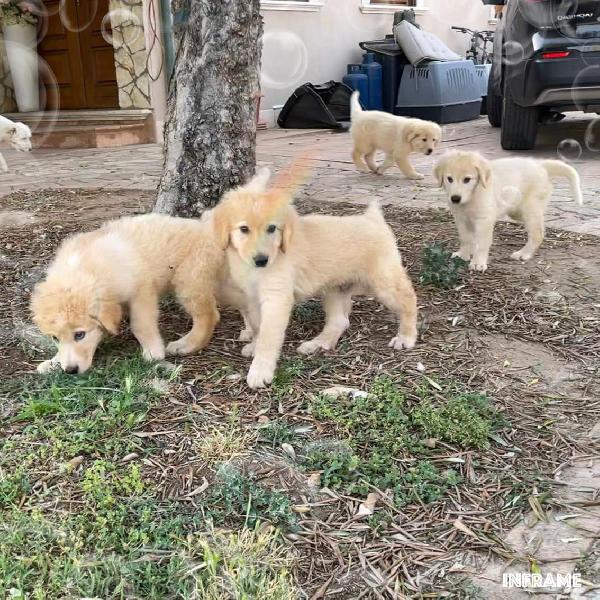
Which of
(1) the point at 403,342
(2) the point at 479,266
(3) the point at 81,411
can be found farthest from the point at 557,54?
→ (3) the point at 81,411

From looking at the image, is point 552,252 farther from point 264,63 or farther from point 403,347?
point 264,63

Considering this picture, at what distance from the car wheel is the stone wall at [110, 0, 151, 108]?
5384mm

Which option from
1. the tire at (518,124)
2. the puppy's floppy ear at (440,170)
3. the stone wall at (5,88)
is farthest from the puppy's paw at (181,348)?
the stone wall at (5,88)

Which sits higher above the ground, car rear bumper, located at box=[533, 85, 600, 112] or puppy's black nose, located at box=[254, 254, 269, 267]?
car rear bumper, located at box=[533, 85, 600, 112]

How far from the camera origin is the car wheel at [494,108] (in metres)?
10.5

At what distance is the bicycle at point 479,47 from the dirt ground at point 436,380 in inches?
447

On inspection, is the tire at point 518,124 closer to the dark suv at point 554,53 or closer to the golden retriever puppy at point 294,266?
the dark suv at point 554,53

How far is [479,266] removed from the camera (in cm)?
406

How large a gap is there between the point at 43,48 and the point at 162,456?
11.1 meters

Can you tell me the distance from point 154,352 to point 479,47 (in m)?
14.5

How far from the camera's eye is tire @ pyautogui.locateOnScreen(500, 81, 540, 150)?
24.1 feet

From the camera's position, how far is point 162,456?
2.18 meters

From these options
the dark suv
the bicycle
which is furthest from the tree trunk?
the bicycle

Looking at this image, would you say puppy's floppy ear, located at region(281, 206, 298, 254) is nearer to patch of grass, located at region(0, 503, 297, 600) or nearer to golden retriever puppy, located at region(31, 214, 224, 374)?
golden retriever puppy, located at region(31, 214, 224, 374)
